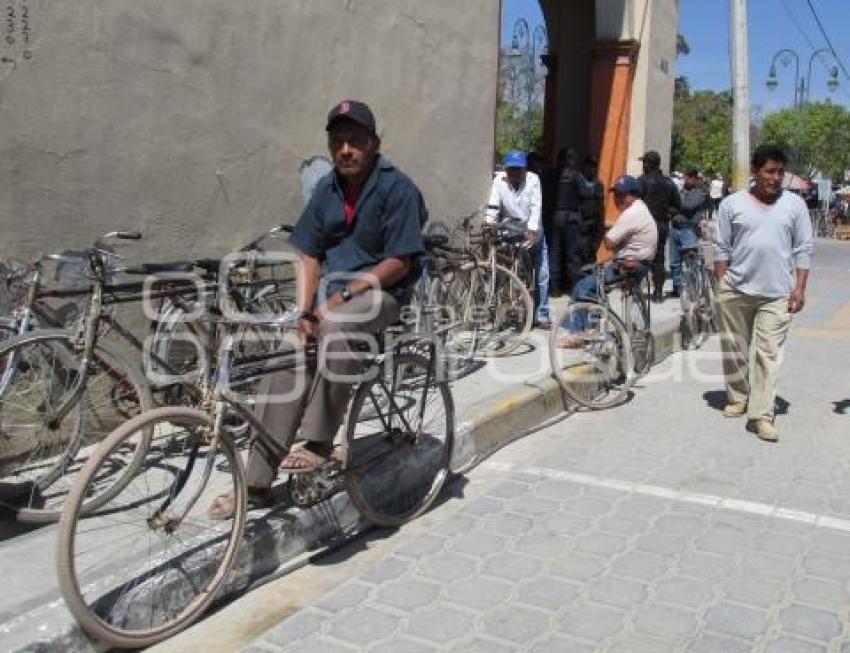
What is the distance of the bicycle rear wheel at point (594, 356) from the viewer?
668cm

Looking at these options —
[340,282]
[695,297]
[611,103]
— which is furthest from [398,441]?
[611,103]

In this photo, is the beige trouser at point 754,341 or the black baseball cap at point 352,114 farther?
the beige trouser at point 754,341

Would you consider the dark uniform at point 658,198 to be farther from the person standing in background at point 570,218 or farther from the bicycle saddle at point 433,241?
the bicycle saddle at point 433,241

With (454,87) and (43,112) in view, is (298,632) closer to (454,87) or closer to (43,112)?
(43,112)

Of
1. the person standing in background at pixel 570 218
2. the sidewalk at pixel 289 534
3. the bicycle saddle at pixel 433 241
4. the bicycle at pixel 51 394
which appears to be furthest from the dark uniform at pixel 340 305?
the person standing in background at pixel 570 218

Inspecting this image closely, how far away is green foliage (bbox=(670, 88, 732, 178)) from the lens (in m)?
46.6

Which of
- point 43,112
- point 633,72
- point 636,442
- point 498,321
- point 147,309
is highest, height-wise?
point 633,72

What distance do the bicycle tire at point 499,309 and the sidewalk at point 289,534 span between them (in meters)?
0.40

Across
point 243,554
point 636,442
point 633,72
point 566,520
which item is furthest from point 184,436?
point 633,72

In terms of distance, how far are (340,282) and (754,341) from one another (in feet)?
11.3

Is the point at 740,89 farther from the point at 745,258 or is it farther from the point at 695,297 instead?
the point at 745,258

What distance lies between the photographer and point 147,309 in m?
4.73

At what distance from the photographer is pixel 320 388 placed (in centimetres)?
380

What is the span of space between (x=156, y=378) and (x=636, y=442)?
3.13 metres
